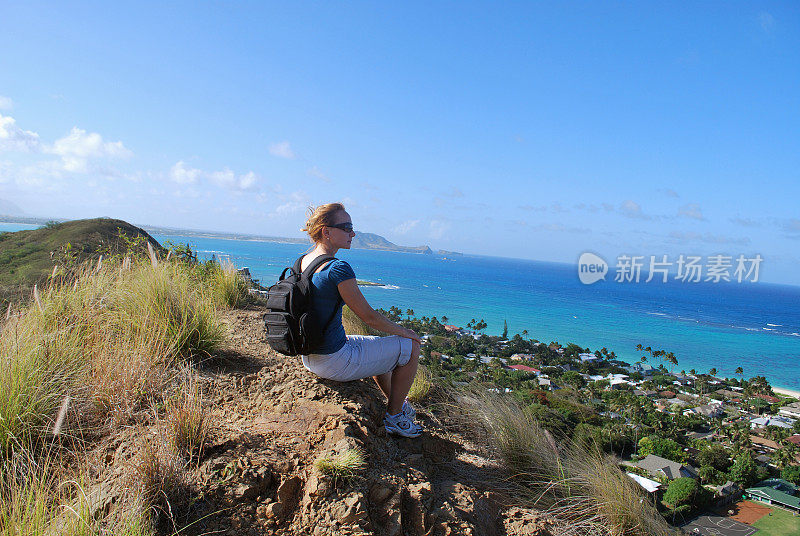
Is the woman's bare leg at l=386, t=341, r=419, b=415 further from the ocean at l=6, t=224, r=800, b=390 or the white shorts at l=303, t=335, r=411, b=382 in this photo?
the ocean at l=6, t=224, r=800, b=390

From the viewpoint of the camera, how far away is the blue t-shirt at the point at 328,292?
3279 millimetres

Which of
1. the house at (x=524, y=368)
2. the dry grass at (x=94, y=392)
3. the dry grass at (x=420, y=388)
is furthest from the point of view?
the house at (x=524, y=368)

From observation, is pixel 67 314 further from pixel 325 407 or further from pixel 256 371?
pixel 325 407

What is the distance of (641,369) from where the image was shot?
49906 millimetres

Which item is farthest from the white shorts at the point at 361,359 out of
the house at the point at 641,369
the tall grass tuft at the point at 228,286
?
the house at the point at 641,369

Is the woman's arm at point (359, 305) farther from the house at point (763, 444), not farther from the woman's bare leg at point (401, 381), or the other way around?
the house at point (763, 444)

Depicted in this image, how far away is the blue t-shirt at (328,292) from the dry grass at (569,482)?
2.01 meters

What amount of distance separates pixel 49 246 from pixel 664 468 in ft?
89.6

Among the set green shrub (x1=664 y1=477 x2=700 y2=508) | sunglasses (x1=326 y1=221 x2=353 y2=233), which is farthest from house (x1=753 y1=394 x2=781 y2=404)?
sunglasses (x1=326 y1=221 x2=353 y2=233)

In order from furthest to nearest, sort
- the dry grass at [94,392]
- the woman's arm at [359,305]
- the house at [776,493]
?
1. the house at [776,493]
2. the woman's arm at [359,305]
3. the dry grass at [94,392]

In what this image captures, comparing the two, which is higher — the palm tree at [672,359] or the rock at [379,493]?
the rock at [379,493]

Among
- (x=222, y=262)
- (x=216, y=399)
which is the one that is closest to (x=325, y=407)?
(x=216, y=399)

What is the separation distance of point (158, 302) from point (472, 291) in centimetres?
11836

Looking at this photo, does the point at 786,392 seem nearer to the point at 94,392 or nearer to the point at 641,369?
the point at 641,369
